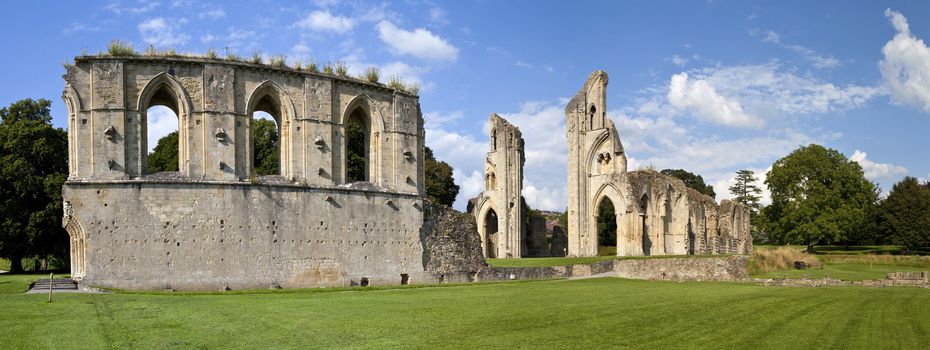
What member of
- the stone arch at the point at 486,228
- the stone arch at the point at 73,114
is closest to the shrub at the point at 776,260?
the stone arch at the point at 486,228

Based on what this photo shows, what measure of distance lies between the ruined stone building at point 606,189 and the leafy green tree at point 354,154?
13.0m

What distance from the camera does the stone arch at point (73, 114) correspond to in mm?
24391

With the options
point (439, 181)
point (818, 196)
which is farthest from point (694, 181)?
point (439, 181)

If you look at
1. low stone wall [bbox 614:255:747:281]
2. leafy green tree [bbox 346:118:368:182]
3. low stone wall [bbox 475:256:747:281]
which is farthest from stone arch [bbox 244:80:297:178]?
leafy green tree [bbox 346:118:368:182]

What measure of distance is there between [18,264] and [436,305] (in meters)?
25.5

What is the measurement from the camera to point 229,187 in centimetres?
2570

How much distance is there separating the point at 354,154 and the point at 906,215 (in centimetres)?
4322

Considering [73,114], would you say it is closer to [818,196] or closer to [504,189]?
[504,189]

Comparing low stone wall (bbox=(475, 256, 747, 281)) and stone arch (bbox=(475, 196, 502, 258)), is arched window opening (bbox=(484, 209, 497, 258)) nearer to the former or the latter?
stone arch (bbox=(475, 196, 502, 258))

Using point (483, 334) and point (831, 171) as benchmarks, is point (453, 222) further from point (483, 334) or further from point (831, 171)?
point (831, 171)

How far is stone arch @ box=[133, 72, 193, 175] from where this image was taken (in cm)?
2503

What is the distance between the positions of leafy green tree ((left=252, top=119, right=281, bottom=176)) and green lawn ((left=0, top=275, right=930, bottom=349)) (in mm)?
26158

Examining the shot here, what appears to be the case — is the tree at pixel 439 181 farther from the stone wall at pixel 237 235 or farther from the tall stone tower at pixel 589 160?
the stone wall at pixel 237 235

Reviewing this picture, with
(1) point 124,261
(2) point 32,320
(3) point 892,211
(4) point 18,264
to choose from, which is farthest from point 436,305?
(3) point 892,211
